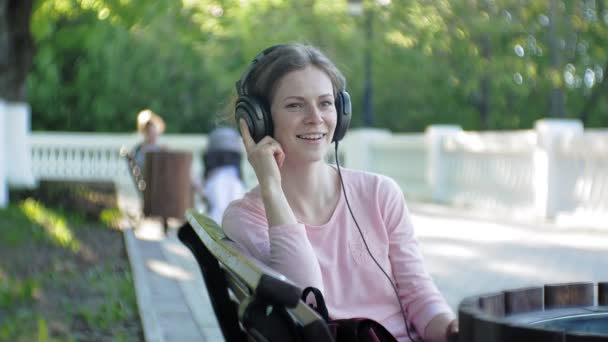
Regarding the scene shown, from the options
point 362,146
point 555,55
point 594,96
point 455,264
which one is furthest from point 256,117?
point 594,96

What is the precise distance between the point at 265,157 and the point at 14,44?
1630cm

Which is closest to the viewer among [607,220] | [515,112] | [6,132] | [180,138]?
[607,220]

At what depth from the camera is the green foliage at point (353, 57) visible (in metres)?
37.5

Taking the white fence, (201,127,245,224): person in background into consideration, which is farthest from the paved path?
the white fence

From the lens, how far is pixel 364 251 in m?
3.12

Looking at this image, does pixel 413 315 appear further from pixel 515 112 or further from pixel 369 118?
pixel 515 112

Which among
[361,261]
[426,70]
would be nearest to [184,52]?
[426,70]

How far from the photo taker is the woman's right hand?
9.96 ft

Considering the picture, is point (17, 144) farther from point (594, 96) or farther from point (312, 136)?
point (594, 96)

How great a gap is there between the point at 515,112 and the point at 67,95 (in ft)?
66.4

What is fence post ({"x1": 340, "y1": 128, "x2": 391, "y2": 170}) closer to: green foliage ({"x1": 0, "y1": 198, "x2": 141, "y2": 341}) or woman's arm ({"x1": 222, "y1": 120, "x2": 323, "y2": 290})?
green foliage ({"x1": 0, "y1": 198, "x2": 141, "y2": 341})

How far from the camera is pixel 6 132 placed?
2130cm

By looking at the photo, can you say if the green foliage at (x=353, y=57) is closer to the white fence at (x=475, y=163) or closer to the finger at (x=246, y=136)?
the white fence at (x=475, y=163)

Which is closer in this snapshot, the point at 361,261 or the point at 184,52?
the point at 361,261
